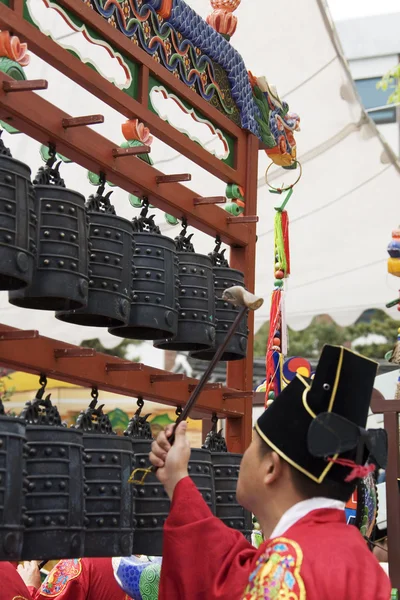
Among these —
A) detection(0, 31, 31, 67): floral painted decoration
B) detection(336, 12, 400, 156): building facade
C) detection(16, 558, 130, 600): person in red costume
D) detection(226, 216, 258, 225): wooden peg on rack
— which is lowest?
detection(16, 558, 130, 600): person in red costume

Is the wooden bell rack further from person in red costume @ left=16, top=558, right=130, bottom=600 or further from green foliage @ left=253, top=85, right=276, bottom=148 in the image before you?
person in red costume @ left=16, top=558, right=130, bottom=600

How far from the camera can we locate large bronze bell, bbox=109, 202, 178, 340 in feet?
9.68

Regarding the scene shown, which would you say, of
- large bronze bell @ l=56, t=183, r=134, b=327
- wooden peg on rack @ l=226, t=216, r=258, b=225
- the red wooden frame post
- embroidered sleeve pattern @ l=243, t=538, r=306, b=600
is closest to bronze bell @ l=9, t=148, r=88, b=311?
large bronze bell @ l=56, t=183, r=134, b=327

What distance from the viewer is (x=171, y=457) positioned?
2332 mm

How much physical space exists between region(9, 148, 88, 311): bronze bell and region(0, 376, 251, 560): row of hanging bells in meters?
0.25

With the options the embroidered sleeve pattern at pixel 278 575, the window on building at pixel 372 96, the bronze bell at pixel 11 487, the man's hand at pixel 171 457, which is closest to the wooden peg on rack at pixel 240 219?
the man's hand at pixel 171 457

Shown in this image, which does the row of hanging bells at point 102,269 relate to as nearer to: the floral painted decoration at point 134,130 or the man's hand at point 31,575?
the floral painted decoration at point 134,130

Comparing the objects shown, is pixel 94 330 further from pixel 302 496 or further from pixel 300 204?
pixel 302 496

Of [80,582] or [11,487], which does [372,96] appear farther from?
[11,487]

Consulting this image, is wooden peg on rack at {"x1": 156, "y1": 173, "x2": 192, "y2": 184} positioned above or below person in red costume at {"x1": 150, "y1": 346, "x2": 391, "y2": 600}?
above

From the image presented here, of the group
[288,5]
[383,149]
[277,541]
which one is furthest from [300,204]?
[277,541]

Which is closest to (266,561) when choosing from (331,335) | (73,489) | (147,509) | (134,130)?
(73,489)

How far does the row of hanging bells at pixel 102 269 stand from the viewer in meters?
2.35

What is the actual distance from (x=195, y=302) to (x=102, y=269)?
20.5 inches
